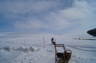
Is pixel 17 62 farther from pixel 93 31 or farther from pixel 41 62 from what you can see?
pixel 93 31

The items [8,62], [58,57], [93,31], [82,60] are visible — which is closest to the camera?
[93,31]

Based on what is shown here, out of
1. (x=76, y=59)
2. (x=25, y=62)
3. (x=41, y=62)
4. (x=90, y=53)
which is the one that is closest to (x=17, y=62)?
(x=25, y=62)

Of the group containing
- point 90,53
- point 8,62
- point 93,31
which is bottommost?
point 8,62

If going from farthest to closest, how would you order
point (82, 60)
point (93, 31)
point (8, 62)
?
point (8, 62) → point (82, 60) → point (93, 31)

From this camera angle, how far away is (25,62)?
18156 mm

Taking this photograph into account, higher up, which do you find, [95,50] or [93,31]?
[93,31]

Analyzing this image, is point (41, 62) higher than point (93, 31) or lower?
lower

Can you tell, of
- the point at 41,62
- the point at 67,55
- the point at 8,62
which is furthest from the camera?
the point at 8,62

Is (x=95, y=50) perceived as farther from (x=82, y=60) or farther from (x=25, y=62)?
(x=25, y=62)

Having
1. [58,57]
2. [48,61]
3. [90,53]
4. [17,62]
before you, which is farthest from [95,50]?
[17,62]

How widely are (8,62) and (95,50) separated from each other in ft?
→ 34.7

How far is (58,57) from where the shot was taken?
33.7 ft

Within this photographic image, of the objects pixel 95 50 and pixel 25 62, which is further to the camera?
pixel 25 62

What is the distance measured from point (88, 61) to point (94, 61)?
1.91 feet
